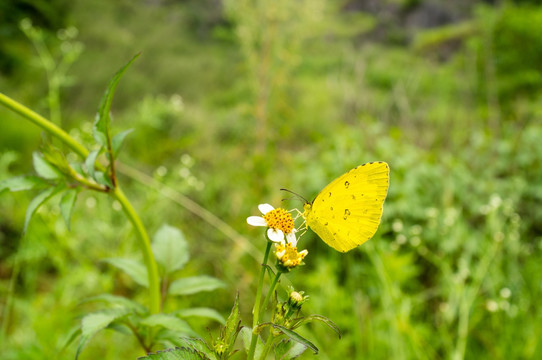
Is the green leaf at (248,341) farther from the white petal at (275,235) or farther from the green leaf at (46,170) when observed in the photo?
the green leaf at (46,170)

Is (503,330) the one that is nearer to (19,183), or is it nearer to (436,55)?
(19,183)

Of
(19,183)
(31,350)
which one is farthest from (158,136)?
(19,183)

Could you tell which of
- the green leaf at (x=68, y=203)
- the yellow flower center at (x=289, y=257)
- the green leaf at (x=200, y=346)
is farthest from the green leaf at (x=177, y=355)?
the green leaf at (x=68, y=203)

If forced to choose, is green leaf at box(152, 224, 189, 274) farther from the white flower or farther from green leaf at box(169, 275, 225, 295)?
the white flower

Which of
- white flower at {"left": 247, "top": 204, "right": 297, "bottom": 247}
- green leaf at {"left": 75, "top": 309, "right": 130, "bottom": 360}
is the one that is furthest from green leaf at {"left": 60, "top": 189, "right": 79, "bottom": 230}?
white flower at {"left": 247, "top": 204, "right": 297, "bottom": 247}

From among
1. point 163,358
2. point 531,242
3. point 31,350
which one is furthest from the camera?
point 531,242

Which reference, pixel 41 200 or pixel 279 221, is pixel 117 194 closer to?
pixel 41 200

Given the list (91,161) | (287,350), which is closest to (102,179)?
(91,161)
